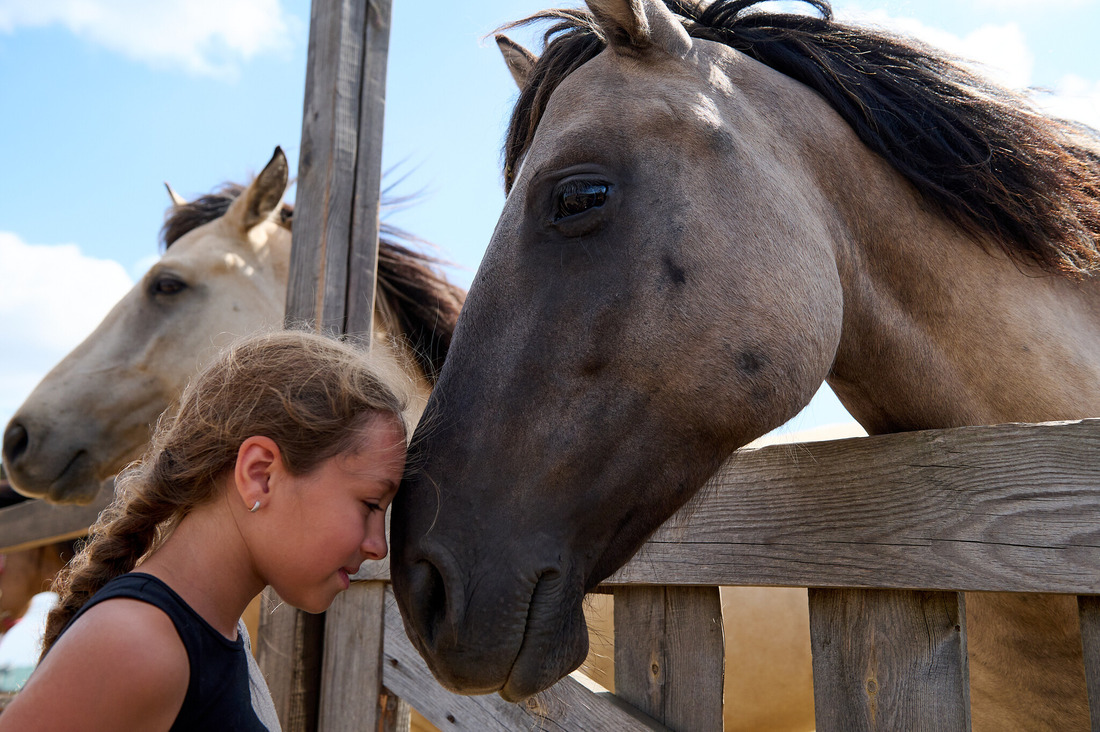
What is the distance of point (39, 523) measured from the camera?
4.45m

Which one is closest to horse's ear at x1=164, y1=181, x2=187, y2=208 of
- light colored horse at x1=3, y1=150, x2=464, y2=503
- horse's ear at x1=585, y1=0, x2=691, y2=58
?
light colored horse at x1=3, y1=150, x2=464, y2=503

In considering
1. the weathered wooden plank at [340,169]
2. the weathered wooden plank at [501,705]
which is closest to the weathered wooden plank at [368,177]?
the weathered wooden plank at [340,169]

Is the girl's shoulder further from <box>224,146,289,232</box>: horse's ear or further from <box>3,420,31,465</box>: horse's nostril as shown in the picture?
<box>3,420,31,465</box>: horse's nostril

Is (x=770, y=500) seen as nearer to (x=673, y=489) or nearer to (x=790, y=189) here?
(x=673, y=489)

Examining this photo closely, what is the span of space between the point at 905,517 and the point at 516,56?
1.54 metres

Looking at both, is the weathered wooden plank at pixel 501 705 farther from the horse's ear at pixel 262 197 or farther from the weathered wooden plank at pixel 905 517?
the horse's ear at pixel 262 197

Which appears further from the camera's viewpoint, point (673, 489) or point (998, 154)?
point (998, 154)

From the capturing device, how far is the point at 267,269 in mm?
3604

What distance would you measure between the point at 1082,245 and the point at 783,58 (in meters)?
0.73

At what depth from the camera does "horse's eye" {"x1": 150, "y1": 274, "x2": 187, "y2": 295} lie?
3482 millimetres

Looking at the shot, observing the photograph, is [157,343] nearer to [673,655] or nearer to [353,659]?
[353,659]

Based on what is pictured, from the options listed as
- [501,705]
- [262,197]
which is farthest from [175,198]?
[501,705]

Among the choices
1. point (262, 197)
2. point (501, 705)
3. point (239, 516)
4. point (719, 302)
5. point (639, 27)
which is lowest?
point (501, 705)

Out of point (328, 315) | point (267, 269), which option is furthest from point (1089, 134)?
point (267, 269)
